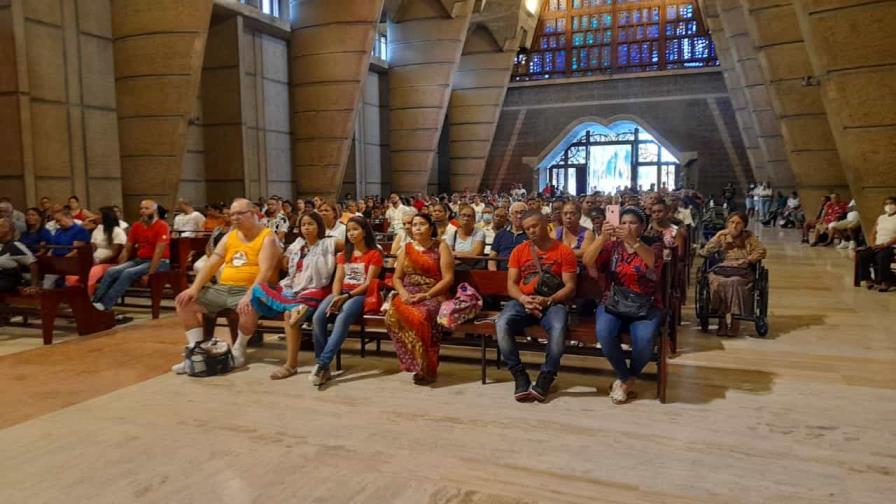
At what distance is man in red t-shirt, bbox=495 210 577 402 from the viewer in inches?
171

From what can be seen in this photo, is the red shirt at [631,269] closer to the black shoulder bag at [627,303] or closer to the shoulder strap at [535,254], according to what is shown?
the black shoulder bag at [627,303]

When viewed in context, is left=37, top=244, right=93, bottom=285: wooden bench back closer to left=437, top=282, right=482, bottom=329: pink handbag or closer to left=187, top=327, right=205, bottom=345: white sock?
left=187, top=327, right=205, bottom=345: white sock

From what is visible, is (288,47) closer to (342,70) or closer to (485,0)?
(342,70)

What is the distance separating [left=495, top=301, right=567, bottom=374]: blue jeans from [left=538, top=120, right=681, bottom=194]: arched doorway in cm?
2753

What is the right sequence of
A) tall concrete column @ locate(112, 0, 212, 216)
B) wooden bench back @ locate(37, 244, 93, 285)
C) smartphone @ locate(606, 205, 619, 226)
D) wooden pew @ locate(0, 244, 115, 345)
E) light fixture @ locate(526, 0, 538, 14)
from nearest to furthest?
smartphone @ locate(606, 205, 619, 226) → wooden pew @ locate(0, 244, 115, 345) → wooden bench back @ locate(37, 244, 93, 285) → tall concrete column @ locate(112, 0, 212, 216) → light fixture @ locate(526, 0, 538, 14)

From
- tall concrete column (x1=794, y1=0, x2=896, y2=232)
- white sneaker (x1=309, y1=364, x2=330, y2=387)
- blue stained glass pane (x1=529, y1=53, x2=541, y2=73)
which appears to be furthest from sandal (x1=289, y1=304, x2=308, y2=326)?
blue stained glass pane (x1=529, y1=53, x2=541, y2=73)

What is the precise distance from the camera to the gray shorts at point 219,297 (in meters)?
5.20

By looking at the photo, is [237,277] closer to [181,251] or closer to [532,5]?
[181,251]

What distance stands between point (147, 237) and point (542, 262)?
464 centimetres

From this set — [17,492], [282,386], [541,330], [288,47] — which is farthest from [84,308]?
[288,47]

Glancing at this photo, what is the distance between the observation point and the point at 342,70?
55.8 ft

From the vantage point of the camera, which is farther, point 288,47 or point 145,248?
point 288,47

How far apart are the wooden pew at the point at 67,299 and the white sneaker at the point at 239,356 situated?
85.4 inches

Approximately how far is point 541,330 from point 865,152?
24.2ft
